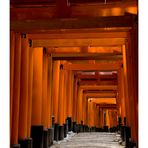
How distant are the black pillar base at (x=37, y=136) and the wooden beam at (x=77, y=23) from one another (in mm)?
3508

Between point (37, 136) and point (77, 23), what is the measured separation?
389cm

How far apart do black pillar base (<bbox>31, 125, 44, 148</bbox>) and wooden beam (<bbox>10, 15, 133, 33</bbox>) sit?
11.5 feet

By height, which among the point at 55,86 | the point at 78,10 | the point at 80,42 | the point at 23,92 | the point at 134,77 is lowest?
the point at 23,92

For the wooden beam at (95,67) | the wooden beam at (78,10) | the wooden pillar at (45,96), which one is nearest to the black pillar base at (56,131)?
the wooden pillar at (45,96)

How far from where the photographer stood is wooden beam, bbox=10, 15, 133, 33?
6652 millimetres

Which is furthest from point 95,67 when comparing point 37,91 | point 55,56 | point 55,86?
point 37,91

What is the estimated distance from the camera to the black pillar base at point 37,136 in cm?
948

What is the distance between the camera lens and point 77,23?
22.1 feet

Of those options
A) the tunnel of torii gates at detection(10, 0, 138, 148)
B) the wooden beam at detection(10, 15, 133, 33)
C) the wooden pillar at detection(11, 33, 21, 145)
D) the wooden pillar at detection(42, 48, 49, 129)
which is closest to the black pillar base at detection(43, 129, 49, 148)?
the tunnel of torii gates at detection(10, 0, 138, 148)

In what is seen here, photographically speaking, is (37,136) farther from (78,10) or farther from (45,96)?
(78,10)

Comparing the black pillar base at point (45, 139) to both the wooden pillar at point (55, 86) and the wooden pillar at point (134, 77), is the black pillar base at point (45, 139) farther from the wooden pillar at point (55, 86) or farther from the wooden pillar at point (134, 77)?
the wooden pillar at point (134, 77)

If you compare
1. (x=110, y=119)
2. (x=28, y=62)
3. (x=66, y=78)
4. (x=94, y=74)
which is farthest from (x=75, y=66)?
(x=110, y=119)

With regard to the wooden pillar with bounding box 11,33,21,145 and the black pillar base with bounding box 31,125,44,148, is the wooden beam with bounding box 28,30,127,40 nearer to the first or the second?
the wooden pillar with bounding box 11,33,21,145

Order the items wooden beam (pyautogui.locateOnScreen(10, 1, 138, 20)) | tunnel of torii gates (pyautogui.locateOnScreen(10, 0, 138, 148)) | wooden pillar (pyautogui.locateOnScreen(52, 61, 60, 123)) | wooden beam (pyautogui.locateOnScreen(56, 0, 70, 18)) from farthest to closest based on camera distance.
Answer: wooden pillar (pyautogui.locateOnScreen(52, 61, 60, 123)) < tunnel of torii gates (pyautogui.locateOnScreen(10, 0, 138, 148)) < wooden beam (pyautogui.locateOnScreen(10, 1, 138, 20)) < wooden beam (pyautogui.locateOnScreen(56, 0, 70, 18))
